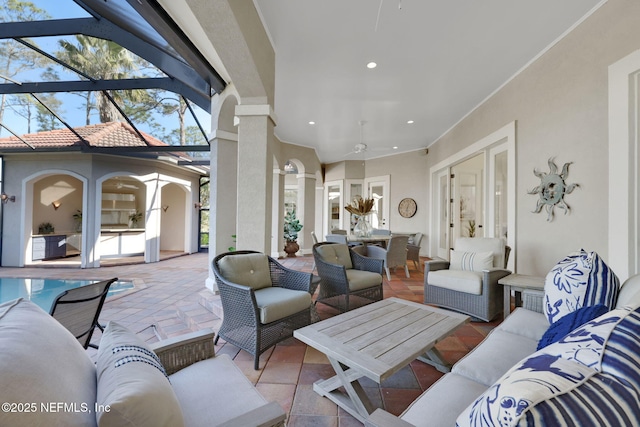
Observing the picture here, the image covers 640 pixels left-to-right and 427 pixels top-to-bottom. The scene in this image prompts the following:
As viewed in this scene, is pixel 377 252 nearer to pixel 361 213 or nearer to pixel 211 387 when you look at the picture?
pixel 361 213

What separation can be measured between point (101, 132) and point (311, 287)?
21.4 ft

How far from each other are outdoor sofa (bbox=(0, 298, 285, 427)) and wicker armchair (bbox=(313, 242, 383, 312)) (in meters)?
1.91

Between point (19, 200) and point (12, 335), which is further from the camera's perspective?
point (19, 200)

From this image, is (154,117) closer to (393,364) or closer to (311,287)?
(311,287)

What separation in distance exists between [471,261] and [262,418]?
3.11 metres

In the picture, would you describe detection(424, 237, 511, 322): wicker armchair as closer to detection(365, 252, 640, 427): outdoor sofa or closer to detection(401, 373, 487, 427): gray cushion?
detection(401, 373, 487, 427): gray cushion

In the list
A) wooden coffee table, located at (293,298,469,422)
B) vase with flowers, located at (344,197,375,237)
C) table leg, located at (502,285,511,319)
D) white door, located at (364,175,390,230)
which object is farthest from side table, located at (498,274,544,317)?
white door, located at (364,175,390,230)

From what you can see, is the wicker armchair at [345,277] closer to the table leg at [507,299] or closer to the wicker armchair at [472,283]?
the wicker armchair at [472,283]

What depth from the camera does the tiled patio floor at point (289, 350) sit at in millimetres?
1643

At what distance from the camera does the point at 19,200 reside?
21.5 ft

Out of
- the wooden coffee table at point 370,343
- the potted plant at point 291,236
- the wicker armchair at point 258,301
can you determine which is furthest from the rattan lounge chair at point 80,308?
the potted plant at point 291,236

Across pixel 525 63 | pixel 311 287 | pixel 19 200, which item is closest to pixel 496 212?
pixel 525 63

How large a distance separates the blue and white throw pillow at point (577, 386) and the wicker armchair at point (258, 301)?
1677 millimetres

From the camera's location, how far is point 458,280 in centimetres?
299
